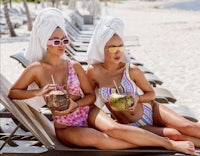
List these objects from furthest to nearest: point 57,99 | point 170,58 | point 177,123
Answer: point 170,58
point 177,123
point 57,99

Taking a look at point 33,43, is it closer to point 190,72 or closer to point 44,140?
point 44,140

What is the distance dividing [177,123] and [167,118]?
10cm

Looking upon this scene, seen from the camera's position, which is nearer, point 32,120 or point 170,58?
point 32,120

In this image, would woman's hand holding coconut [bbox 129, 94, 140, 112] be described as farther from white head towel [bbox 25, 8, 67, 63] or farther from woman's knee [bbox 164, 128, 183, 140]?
white head towel [bbox 25, 8, 67, 63]

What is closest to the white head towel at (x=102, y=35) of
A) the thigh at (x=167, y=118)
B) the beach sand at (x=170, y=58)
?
the thigh at (x=167, y=118)

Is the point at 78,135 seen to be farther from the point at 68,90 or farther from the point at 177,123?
the point at 177,123

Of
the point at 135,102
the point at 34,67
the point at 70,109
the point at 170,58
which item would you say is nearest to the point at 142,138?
the point at 135,102

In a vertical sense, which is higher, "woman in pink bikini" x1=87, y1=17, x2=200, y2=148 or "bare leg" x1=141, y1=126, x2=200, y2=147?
"woman in pink bikini" x1=87, y1=17, x2=200, y2=148

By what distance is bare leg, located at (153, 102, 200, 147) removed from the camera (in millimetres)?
4176

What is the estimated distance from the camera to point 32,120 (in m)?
4.12

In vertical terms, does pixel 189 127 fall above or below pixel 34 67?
below

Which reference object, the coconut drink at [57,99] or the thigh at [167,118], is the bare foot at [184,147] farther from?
the coconut drink at [57,99]

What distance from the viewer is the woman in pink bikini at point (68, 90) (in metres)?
3.96

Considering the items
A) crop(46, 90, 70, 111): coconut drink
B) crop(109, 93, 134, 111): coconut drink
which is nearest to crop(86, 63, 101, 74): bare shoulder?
crop(109, 93, 134, 111): coconut drink
